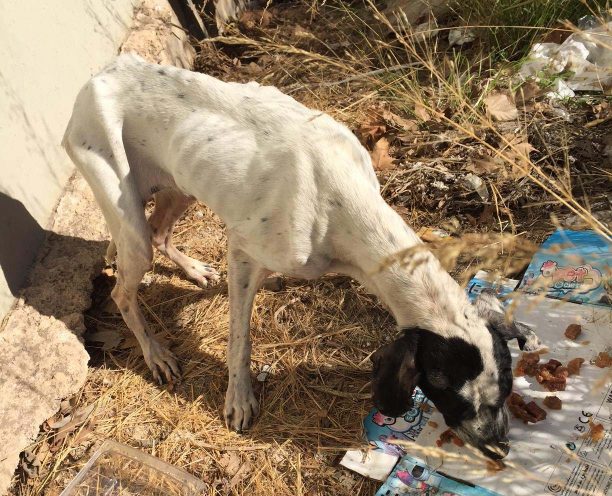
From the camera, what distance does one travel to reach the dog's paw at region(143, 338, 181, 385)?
130 inches

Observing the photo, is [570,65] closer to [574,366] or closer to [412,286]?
[574,366]

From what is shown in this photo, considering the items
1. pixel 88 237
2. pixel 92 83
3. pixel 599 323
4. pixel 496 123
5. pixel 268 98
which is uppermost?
pixel 92 83

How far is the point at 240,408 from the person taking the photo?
301 cm

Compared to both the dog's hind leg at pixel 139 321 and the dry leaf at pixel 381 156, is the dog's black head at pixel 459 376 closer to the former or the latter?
the dog's hind leg at pixel 139 321

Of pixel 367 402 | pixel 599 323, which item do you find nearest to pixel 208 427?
pixel 367 402

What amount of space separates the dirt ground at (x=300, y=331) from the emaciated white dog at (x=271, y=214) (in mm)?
191

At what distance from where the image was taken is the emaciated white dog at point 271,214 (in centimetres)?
231

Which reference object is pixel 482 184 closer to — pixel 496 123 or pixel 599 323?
pixel 496 123

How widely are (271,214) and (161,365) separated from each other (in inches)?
47.8

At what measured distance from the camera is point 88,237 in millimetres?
3742

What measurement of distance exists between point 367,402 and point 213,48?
3.55 m

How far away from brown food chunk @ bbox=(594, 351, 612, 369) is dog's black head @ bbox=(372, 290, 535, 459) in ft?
2.13

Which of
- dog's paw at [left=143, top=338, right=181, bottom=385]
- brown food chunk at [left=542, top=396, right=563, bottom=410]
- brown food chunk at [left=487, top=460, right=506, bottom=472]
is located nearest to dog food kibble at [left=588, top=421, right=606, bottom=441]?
brown food chunk at [left=542, top=396, right=563, bottom=410]

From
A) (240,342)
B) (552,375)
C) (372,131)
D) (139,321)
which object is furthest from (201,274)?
(552,375)
